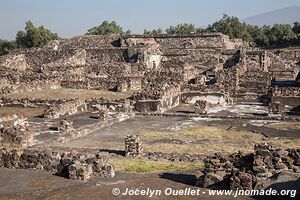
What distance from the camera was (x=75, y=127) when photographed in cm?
2220

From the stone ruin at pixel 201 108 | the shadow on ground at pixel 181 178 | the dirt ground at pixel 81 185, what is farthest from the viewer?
the stone ruin at pixel 201 108

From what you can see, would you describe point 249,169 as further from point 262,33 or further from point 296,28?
point 296,28

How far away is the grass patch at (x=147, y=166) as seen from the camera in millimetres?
13980

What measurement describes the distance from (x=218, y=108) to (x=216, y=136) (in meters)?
9.38

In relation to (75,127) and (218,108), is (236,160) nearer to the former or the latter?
(75,127)

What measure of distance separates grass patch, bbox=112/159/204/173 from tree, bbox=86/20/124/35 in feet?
280

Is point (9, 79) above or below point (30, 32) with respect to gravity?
below

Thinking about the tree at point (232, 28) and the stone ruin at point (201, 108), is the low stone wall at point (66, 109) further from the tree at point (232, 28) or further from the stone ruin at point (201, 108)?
the tree at point (232, 28)

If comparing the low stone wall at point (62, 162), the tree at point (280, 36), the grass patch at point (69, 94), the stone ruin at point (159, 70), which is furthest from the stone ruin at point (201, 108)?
the tree at point (280, 36)

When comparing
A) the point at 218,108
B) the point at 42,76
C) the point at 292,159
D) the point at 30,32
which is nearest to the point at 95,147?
the point at 292,159

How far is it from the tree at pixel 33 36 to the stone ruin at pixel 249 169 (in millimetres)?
73732

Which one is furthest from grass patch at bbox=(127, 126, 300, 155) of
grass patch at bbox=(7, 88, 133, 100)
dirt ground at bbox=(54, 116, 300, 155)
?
grass patch at bbox=(7, 88, 133, 100)

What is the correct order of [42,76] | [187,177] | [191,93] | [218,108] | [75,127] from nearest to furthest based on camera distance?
[187,177]
[75,127]
[218,108]
[191,93]
[42,76]

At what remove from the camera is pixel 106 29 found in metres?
103
